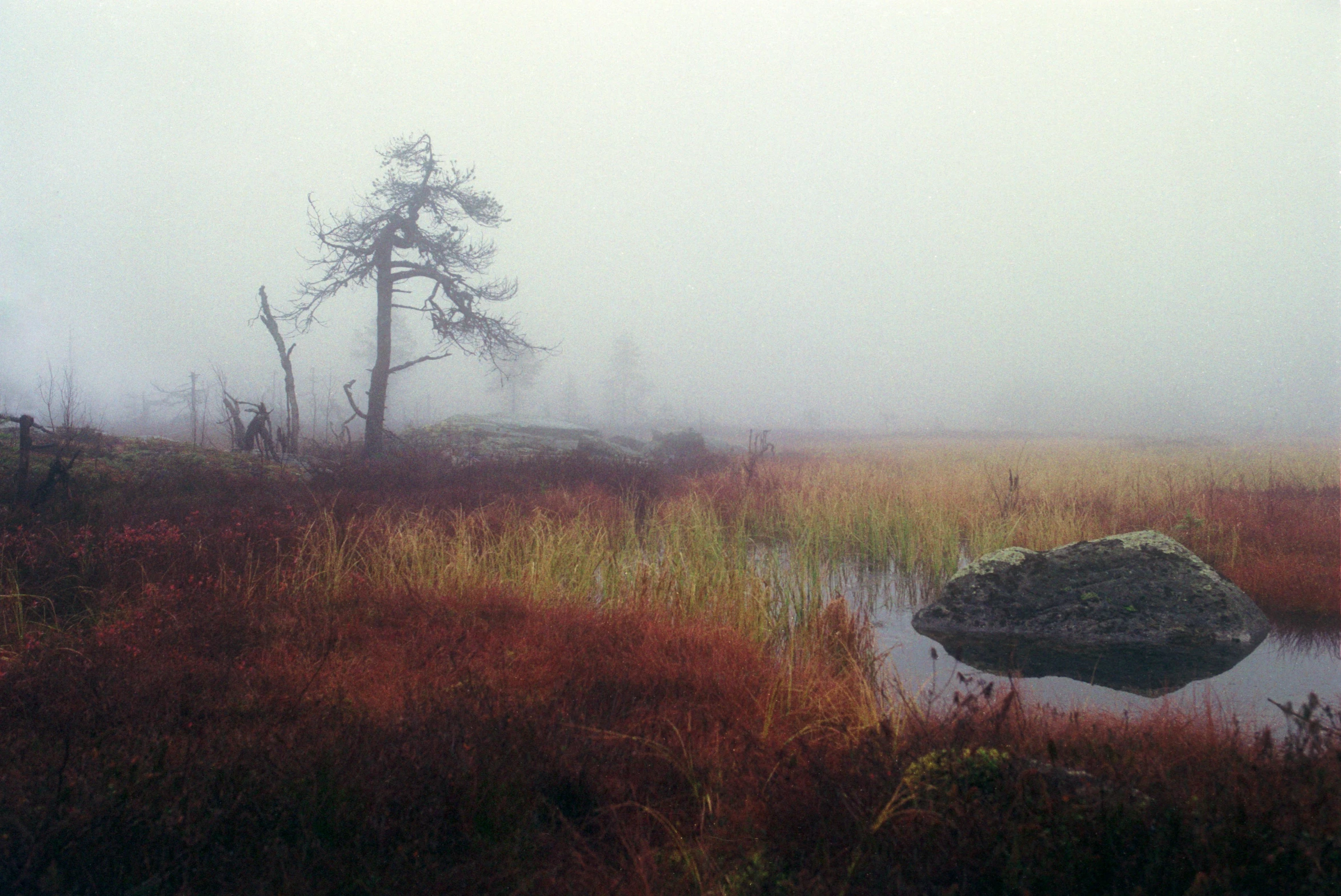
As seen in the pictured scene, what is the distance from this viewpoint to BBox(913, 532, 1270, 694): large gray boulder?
15.7 ft

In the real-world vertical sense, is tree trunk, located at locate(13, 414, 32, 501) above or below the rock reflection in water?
above

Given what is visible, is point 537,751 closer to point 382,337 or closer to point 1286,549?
point 1286,549

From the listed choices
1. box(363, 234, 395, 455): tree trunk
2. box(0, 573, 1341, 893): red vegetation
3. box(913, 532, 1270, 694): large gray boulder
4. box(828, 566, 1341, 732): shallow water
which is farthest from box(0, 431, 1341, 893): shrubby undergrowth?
box(363, 234, 395, 455): tree trunk

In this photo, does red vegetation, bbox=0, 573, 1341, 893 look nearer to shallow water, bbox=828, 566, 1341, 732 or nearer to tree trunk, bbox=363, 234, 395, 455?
shallow water, bbox=828, 566, 1341, 732

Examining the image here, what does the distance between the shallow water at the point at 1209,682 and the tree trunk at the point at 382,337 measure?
438 inches

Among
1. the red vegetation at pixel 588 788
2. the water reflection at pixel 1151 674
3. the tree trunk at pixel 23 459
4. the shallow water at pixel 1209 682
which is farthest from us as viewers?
the tree trunk at pixel 23 459

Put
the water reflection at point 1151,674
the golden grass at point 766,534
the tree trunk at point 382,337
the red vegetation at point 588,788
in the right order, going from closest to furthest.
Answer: the red vegetation at point 588,788 < the water reflection at point 1151,674 < the golden grass at point 766,534 < the tree trunk at point 382,337

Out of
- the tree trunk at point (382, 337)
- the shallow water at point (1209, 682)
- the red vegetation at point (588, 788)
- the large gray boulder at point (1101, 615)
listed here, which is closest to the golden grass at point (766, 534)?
the shallow water at point (1209, 682)

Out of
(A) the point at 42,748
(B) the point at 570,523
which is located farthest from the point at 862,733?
(B) the point at 570,523

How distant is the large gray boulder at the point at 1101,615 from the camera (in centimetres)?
479

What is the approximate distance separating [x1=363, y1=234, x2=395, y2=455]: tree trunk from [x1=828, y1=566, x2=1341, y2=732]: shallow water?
36.5ft

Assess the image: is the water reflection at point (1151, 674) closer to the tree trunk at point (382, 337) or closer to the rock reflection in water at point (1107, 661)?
the rock reflection in water at point (1107, 661)

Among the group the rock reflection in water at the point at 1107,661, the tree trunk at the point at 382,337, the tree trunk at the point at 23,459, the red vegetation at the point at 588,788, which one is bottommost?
the rock reflection in water at the point at 1107,661

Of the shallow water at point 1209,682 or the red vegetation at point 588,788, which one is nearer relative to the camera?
the red vegetation at point 588,788
